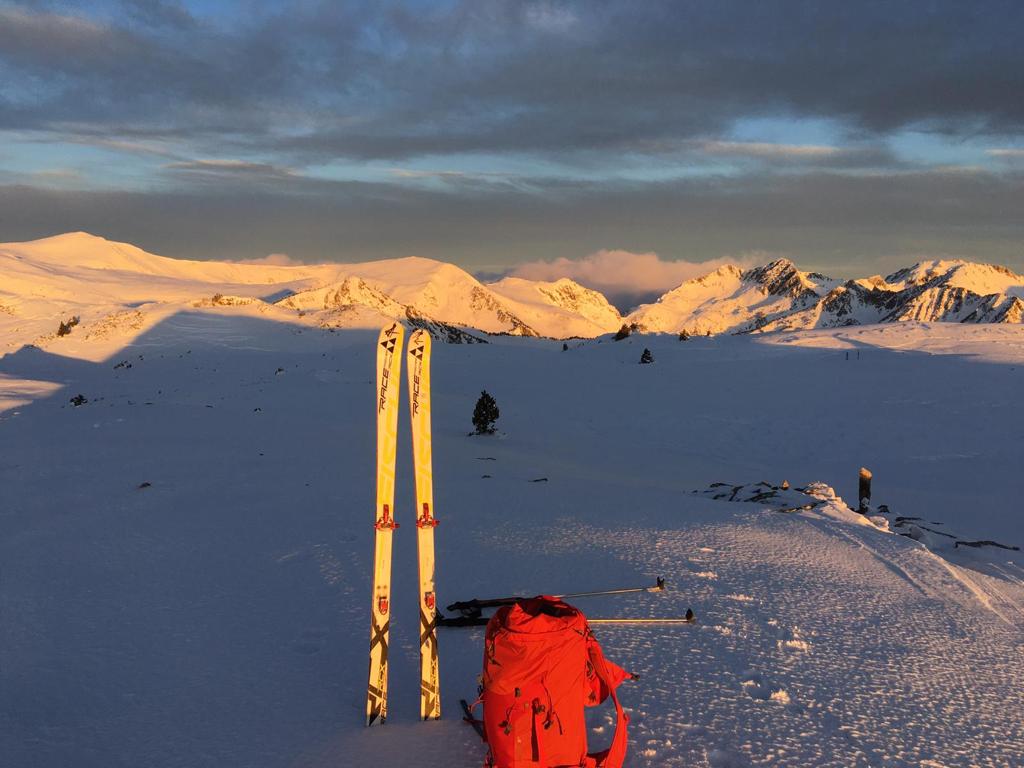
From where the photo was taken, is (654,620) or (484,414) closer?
(654,620)

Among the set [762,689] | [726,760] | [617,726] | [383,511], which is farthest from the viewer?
[762,689]

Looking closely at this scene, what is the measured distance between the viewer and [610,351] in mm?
54469

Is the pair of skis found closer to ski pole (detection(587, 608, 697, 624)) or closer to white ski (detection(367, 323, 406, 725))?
white ski (detection(367, 323, 406, 725))

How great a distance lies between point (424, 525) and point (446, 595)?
3392 millimetres

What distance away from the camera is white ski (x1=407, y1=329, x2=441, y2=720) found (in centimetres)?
542

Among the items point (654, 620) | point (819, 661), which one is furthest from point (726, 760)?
point (654, 620)

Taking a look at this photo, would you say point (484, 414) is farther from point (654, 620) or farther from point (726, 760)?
point (726, 760)

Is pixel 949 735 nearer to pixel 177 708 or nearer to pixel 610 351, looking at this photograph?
pixel 177 708

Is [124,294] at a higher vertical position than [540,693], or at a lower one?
higher

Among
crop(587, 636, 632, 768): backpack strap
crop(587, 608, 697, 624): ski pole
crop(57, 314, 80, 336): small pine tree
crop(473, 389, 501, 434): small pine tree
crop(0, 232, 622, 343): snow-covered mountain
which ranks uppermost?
crop(0, 232, 622, 343): snow-covered mountain

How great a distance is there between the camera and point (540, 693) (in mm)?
4461

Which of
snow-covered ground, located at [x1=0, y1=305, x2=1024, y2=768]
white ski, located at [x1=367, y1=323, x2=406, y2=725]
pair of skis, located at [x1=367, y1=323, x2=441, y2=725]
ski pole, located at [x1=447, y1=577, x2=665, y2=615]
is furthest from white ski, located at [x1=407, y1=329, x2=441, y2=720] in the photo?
ski pole, located at [x1=447, y1=577, x2=665, y2=615]

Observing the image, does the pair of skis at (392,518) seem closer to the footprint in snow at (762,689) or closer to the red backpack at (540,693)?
the red backpack at (540,693)

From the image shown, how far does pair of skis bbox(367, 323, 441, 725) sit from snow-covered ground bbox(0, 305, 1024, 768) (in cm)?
28
